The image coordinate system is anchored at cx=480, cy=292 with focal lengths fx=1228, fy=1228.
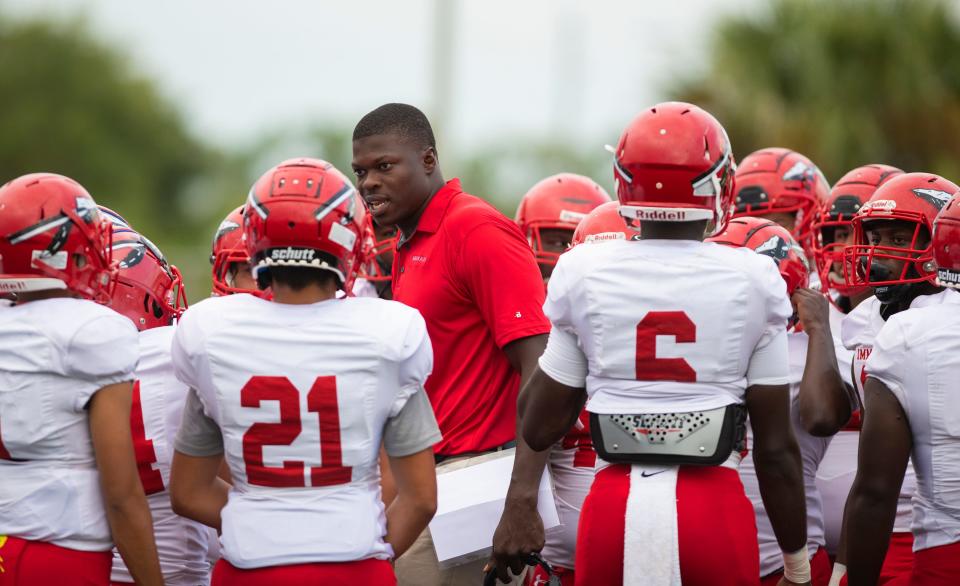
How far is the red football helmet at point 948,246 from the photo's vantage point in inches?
157

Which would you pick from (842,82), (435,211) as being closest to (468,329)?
(435,211)

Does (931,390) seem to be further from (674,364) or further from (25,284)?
(25,284)

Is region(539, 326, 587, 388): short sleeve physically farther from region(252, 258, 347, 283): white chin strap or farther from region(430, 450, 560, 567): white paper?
region(430, 450, 560, 567): white paper

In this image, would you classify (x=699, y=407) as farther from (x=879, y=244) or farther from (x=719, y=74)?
(x=719, y=74)

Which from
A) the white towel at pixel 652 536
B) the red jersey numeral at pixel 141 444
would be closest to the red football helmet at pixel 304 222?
the red jersey numeral at pixel 141 444

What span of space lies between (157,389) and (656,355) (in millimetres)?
1697

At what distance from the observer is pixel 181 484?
363cm

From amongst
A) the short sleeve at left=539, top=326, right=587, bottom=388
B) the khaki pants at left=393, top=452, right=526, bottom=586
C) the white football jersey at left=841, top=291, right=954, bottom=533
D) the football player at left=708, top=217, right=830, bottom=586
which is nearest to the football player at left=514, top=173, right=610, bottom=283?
the football player at left=708, top=217, right=830, bottom=586

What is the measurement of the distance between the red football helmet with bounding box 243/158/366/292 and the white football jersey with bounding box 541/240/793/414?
66 cm

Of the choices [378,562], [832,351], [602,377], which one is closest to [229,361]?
[378,562]

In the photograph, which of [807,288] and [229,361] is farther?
[807,288]

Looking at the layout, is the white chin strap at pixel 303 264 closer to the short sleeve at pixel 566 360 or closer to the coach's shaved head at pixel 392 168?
the short sleeve at pixel 566 360

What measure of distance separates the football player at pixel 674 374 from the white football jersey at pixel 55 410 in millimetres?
1324

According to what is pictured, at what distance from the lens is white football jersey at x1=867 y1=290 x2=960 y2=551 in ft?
12.4
